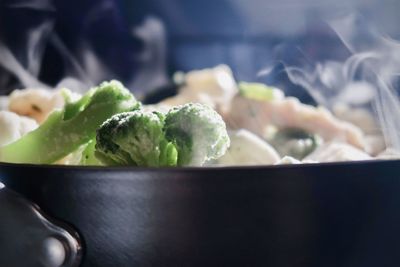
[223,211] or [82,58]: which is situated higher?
[223,211]

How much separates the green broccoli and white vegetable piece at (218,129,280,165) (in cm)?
33

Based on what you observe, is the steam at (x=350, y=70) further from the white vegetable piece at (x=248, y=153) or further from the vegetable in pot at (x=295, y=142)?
the white vegetable piece at (x=248, y=153)

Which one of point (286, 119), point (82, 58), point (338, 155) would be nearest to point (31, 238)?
point (338, 155)

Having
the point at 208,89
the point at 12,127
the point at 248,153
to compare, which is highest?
the point at 12,127

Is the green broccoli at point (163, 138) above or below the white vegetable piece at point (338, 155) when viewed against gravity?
above

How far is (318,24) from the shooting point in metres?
2.05

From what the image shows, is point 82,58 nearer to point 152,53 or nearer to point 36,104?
point 152,53

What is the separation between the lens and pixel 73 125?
0.61 m

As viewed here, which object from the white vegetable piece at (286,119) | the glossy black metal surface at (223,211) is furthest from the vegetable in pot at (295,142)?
the glossy black metal surface at (223,211)

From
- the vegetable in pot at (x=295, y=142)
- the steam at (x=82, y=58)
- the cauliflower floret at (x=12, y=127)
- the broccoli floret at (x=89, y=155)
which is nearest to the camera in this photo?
the broccoli floret at (x=89, y=155)

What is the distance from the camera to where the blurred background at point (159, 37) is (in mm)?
1810

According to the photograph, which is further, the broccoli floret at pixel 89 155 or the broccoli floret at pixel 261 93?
the broccoli floret at pixel 261 93

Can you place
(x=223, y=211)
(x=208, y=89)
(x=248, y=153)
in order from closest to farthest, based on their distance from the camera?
(x=223, y=211) < (x=248, y=153) < (x=208, y=89)

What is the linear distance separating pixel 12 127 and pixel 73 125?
187 mm
